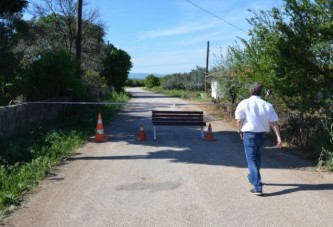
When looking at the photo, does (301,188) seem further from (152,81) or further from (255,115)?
(152,81)

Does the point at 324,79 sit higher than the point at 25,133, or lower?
higher

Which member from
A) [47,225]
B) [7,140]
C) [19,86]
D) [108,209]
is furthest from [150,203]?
[19,86]

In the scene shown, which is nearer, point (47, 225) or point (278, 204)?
point (47, 225)

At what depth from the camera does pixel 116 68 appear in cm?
5341

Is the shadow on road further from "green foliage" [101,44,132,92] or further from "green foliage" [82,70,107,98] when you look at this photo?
"green foliage" [101,44,132,92]

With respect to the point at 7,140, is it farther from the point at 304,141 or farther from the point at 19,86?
the point at 304,141

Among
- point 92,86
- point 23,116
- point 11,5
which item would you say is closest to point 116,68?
point 92,86

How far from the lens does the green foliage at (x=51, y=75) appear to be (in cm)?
1584

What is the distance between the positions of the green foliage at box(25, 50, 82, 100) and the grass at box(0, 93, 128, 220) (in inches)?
57.2

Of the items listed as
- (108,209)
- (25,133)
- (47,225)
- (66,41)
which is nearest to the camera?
(47,225)

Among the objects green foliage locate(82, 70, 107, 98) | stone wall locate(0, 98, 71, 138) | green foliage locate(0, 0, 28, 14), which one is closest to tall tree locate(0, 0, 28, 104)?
stone wall locate(0, 98, 71, 138)

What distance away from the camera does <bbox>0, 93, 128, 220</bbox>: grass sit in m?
6.98

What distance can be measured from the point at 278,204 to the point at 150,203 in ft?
6.12

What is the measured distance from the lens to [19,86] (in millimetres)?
14734
